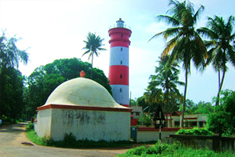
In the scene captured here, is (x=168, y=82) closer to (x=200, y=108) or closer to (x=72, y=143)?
(x=200, y=108)

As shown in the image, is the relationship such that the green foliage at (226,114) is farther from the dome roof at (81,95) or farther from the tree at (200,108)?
the dome roof at (81,95)

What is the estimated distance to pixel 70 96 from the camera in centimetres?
1825

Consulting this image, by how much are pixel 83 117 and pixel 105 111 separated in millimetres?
1778

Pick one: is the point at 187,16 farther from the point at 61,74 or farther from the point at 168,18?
the point at 61,74

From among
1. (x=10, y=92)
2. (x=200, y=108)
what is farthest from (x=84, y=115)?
(x=200, y=108)

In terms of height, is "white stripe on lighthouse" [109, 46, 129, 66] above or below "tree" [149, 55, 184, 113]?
above

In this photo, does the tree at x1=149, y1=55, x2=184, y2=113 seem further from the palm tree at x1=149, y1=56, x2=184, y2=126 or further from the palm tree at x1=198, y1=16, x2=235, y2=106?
the palm tree at x1=198, y1=16, x2=235, y2=106

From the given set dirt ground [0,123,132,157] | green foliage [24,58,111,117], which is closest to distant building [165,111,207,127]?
green foliage [24,58,111,117]

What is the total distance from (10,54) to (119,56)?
46.2 feet

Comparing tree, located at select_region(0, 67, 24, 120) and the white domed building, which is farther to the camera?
tree, located at select_region(0, 67, 24, 120)

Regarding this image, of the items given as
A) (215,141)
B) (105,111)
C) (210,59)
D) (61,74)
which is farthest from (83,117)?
(61,74)

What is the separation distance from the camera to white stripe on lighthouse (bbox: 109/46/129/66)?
108 feet

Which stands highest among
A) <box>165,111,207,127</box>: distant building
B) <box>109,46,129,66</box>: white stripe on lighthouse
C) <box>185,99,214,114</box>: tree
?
<box>109,46,129,66</box>: white stripe on lighthouse

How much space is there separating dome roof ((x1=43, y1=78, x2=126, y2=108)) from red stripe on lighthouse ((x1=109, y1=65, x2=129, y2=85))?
525 inches
